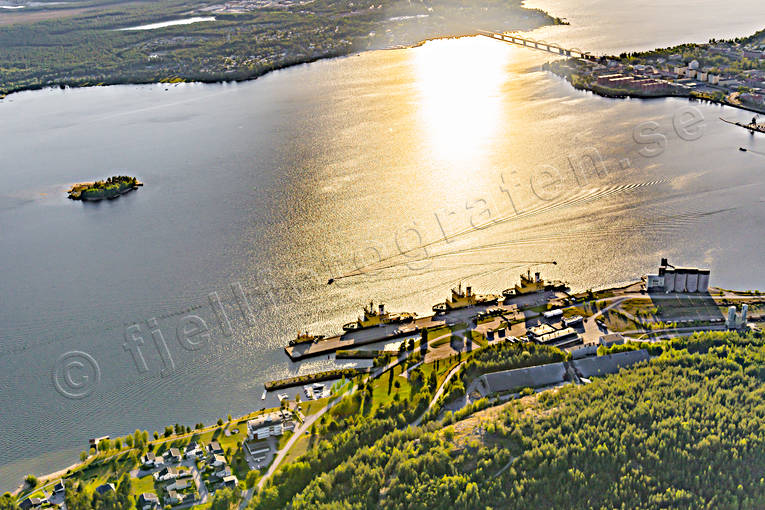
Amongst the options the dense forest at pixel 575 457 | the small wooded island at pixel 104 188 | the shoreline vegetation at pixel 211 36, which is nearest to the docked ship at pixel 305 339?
the dense forest at pixel 575 457

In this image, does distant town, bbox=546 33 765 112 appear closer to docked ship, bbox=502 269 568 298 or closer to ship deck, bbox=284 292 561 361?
docked ship, bbox=502 269 568 298

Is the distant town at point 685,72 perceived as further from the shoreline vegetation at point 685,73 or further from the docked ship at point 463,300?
the docked ship at point 463,300

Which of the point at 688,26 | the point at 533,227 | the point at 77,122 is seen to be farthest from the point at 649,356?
the point at 688,26

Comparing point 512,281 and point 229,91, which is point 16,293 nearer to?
point 512,281

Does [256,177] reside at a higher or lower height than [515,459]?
higher

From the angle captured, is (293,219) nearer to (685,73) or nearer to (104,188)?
(104,188)

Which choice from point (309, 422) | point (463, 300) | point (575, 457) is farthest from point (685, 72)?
point (309, 422)
